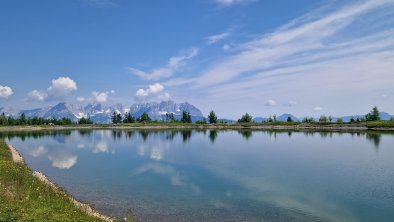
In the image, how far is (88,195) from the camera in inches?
1612

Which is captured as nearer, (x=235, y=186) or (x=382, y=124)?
(x=235, y=186)

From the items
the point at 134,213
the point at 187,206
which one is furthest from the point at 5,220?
the point at 187,206

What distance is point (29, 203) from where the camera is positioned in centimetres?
2720

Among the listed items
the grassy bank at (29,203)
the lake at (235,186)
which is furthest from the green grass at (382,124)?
the grassy bank at (29,203)

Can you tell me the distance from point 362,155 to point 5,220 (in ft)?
242

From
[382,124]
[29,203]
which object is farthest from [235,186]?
[382,124]

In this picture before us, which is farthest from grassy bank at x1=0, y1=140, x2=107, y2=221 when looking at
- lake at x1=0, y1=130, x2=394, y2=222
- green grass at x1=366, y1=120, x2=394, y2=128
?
green grass at x1=366, y1=120, x2=394, y2=128

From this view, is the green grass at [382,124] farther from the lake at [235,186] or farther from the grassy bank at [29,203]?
the grassy bank at [29,203]

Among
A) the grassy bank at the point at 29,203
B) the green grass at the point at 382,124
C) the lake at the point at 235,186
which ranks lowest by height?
the lake at the point at 235,186

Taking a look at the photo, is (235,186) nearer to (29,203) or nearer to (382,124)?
(29,203)

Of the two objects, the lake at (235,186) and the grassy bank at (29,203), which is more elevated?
the grassy bank at (29,203)

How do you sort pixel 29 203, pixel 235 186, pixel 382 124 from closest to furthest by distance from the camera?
pixel 29 203 → pixel 235 186 → pixel 382 124

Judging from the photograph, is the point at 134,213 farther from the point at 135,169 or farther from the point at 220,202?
the point at 135,169

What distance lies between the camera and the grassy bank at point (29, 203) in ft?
75.7
